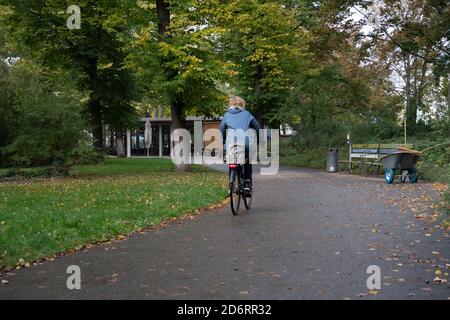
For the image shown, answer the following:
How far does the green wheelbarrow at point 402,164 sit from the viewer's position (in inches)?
673

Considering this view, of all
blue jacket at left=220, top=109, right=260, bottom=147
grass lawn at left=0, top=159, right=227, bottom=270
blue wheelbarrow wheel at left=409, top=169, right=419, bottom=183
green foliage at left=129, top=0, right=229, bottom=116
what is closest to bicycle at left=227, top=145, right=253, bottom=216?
blue jacket at left=220, top=109, right=260, bottom=147

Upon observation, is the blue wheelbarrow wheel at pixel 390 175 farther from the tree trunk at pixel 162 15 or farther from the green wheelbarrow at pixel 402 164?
the tree trunk at pixel 162 15

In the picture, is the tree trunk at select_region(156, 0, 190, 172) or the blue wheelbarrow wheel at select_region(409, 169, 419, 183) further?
the tree trunk at select_region(156, 0, 190, 172)

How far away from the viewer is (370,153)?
2122 centimetres

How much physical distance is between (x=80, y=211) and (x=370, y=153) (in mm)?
13404

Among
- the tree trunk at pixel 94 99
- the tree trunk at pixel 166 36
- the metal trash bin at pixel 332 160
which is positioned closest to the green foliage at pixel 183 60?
the tree trunk at pixel 166 36

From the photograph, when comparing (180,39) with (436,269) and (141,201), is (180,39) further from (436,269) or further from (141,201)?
(436,269)

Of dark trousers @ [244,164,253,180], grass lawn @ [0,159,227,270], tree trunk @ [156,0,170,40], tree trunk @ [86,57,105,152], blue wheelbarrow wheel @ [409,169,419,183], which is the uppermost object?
tree trunk @ [156,0,170,40]

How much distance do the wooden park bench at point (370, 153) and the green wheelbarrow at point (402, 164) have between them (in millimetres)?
1925

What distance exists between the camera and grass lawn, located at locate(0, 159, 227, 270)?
7773 mm

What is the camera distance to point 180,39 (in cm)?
2205

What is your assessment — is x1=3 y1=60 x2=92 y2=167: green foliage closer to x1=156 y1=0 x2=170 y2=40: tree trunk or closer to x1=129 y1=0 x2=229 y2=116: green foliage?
x1=129 y1=0 x2=229 y2=116: green foliage

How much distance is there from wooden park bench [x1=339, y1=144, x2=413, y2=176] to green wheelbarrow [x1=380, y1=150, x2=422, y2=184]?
1925 millimetres
